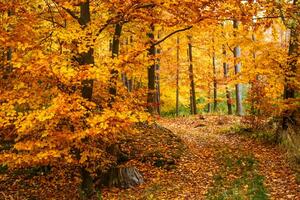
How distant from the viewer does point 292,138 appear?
1315cm

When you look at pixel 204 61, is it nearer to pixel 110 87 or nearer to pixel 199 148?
pixel 199 148

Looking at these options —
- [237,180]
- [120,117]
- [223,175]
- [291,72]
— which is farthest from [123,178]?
[291,72]

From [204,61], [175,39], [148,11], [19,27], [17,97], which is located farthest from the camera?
[204,61]

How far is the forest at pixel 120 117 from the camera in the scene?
340 inches

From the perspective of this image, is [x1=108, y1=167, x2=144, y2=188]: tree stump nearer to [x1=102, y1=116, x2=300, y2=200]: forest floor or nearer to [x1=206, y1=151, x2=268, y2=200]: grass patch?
[x1=102, y1=116, x2=300, y2=200]: forest floor

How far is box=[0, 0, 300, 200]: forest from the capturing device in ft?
28.3

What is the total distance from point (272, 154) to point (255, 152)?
637mm

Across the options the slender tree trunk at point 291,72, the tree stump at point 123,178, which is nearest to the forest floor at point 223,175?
the tree stump at point 123,178

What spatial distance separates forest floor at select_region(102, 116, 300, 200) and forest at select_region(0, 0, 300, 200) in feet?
0.14

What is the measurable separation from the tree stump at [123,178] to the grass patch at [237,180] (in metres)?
2.44

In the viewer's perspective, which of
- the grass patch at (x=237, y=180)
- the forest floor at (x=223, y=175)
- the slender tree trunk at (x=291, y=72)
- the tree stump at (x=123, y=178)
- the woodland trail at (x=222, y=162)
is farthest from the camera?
the slender tree trunk at (x=291, y=72)

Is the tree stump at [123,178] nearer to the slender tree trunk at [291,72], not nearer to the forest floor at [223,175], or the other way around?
the forest floor at [223,175]

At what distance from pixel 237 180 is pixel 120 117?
437cm

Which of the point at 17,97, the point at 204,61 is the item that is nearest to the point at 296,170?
the point at 17,97
